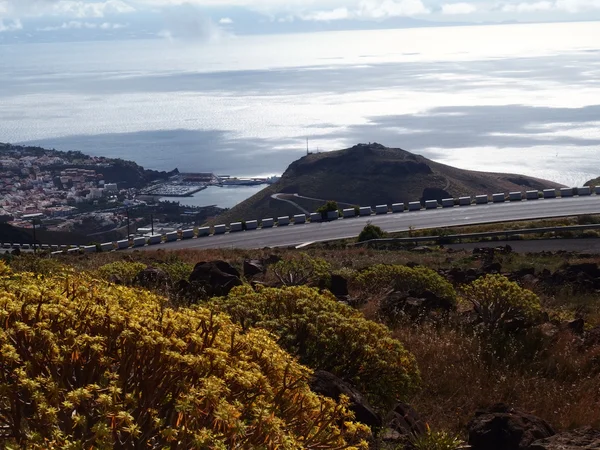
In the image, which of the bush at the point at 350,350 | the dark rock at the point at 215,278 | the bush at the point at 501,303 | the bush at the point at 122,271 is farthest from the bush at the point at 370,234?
the bush at the point at 350,350

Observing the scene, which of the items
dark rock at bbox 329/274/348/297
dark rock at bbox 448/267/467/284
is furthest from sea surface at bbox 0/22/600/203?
dark rock at bbox 329/274/348/297

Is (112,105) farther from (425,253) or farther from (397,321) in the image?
(397,321)

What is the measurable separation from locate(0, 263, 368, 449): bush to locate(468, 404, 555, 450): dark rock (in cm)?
124

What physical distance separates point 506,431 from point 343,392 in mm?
1034

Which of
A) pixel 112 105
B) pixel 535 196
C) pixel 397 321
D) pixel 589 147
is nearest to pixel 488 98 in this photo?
pixel 589 147

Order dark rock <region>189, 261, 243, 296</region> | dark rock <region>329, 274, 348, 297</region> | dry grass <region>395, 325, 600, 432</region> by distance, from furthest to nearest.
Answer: dark rock <region>329, 274, 348, 297</region> < dark rock <region>189, 261, 243, 296</region> < dry grass <region>395, 325, 600, 432</region>

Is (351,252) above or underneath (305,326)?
underneath

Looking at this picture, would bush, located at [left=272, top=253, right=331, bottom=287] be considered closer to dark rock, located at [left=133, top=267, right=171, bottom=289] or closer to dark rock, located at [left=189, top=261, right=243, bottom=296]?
dark rock, located at [left=189, top=261, right=243, bottom=296]

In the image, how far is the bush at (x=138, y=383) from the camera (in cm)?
316

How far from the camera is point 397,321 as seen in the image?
870 centimetres

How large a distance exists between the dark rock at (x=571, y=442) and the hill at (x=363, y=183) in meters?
54.2

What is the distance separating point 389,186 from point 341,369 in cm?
6319

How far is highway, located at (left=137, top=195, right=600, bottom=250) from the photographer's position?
33.9 meters

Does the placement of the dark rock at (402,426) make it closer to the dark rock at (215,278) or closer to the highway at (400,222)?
the dark rock at (215,278)
